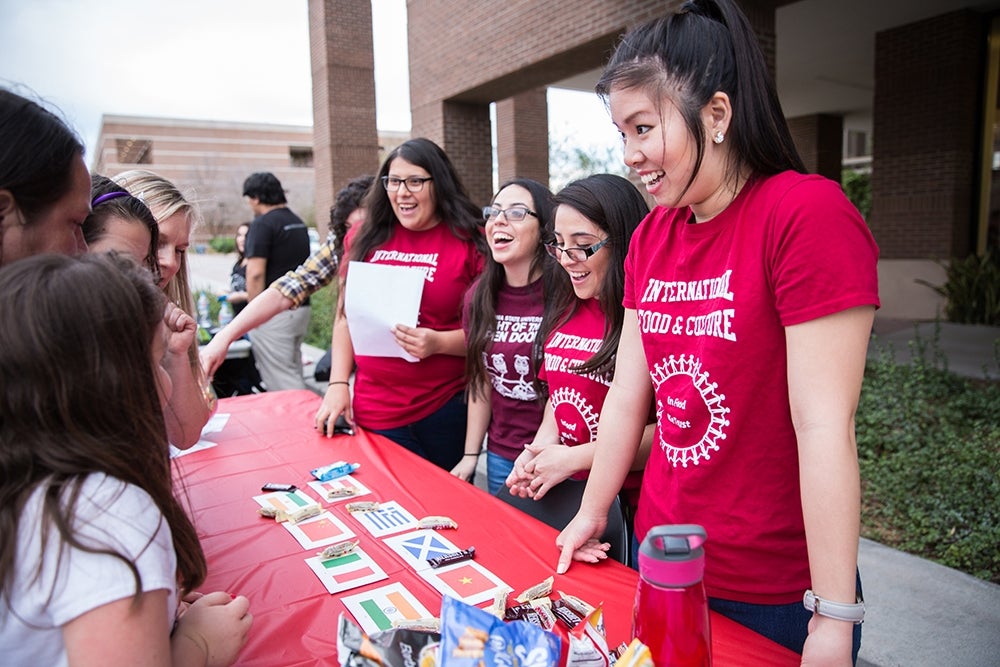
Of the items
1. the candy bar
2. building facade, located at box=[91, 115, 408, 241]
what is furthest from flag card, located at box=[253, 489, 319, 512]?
building facade, located at box=[91, 115, 408, 241]

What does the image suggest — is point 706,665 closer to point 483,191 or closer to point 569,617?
point 569,617

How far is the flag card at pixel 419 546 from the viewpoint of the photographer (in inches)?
60.6

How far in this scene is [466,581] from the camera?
→ 1448mm

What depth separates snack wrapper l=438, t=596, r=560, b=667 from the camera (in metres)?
0.85

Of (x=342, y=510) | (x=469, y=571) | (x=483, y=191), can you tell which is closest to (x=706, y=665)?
(x=469, y=571)

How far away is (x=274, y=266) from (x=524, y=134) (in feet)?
47.0

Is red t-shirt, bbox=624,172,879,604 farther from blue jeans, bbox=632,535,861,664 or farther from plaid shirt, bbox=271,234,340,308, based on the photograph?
plaid shirt, bbox=271,234,340,308

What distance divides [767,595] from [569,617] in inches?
14.5

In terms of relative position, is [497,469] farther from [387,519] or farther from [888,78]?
[888,78]

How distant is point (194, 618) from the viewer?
1111 millimetres

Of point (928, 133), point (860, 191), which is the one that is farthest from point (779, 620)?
point (860, 191)

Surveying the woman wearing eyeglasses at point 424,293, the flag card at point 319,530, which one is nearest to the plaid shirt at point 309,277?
the woman wearing eyeglasses at point 424,293

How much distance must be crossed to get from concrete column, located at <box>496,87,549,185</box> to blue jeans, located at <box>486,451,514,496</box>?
55.0 feet

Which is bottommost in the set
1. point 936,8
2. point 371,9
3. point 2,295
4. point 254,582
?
point 254,582
